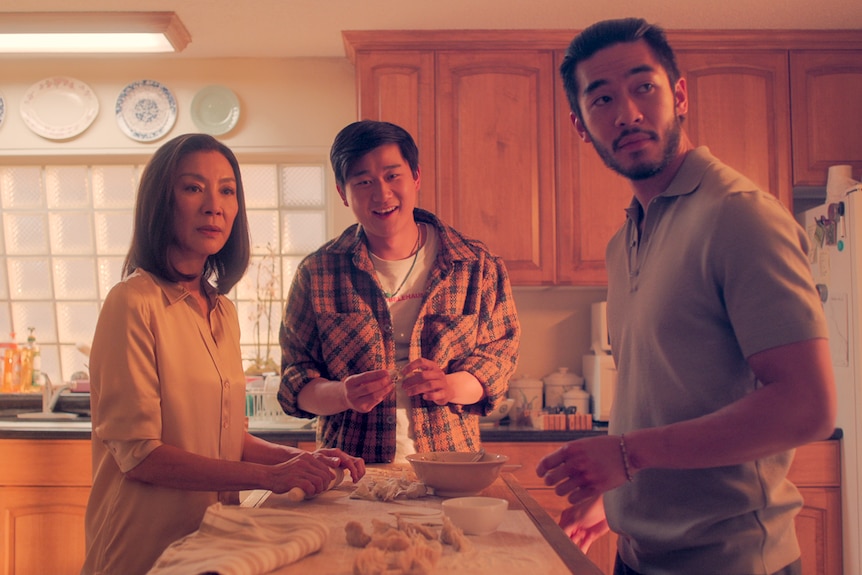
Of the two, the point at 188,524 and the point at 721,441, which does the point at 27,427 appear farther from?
the point at 721,441

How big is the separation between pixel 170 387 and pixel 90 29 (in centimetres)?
228

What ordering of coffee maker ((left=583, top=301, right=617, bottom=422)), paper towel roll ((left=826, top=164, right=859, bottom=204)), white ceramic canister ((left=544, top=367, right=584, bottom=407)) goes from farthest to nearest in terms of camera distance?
1. white ceramic canister ((left=544, top=367, right=584, bottom=407))
2. coffee maker ((left=583, top=301, right=617, bottom=422))
3. paper towel roll ((left=826, top=164, right=859, bottom=204))

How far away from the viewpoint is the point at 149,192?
145cm

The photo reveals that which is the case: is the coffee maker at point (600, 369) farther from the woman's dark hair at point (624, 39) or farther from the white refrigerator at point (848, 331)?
the woman's dark hair at point (624, 39)

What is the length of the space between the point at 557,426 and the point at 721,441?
218cm

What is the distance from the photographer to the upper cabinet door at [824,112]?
136 inches

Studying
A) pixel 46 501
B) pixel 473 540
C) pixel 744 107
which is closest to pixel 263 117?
pixel 46 501

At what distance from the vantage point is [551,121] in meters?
3.45

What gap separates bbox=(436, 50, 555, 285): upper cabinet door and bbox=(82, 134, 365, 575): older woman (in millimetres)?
1920

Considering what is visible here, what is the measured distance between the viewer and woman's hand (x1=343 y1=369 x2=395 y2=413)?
165cm

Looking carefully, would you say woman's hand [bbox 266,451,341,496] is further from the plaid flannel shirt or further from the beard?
the beard

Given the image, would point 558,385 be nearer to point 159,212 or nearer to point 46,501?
point 46,501

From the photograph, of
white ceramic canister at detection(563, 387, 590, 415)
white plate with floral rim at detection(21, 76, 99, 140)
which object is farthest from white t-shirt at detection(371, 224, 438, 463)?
white plate with floral rim at detection(21, 76, 99, 140)

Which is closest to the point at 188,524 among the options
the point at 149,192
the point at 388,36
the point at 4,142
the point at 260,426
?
the point at 149,192
